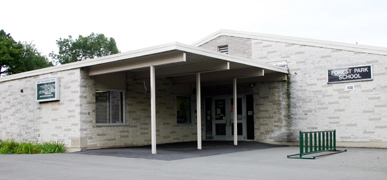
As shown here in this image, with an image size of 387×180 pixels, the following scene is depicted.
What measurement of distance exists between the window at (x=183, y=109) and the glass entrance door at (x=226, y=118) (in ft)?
4.14

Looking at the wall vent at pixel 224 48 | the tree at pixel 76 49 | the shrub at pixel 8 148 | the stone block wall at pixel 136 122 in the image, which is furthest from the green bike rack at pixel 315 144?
the tree at pixel 76 49

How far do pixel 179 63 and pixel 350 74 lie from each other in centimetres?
672

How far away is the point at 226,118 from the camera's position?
17953 mm

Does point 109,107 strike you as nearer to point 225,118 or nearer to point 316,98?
point 225,118

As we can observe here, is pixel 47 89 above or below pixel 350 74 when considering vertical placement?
below

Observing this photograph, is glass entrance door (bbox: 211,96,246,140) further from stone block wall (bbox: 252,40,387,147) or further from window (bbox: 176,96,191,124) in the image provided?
stone block wall (bbox: 252,40,387,147)

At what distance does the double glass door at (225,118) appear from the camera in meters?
17.3

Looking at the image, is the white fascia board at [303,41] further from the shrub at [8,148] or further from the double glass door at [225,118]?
the shrub at [8,148]

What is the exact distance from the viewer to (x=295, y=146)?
49.6ft

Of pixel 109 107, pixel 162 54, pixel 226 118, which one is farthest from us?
pixel 226 118

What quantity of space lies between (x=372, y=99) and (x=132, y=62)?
8.84 metres

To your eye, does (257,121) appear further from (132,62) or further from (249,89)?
(132,62)

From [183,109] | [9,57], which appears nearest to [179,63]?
[183,109]

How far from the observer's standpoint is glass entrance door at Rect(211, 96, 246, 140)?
56.9 feet
